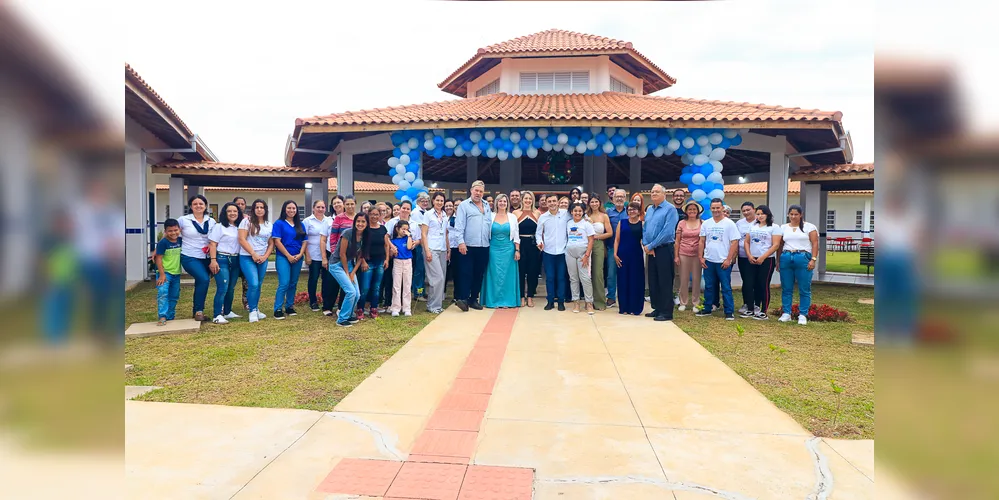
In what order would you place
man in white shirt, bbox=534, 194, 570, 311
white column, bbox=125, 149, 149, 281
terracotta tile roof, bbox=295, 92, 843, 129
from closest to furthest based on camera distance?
man in white shirt, bbox=534, 194, 570, 311 → terracotta tile roof, bbox=295, 92, 843, 129 → white column, bbox=125, 149, 149, 281

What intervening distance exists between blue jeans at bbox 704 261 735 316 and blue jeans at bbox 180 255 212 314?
7039 mm

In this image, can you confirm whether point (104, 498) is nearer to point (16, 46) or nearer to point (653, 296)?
point (16, 46)

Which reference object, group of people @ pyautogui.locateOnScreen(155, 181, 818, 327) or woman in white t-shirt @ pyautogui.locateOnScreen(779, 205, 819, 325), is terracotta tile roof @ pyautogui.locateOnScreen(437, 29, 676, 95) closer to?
group of people @ pyautogui.locateOnScreen(155, 181, 818, 327)

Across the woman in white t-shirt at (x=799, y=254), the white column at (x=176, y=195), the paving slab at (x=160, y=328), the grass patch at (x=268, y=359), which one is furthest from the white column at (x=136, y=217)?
the woman in white t-shirt at (x=799, y=254)

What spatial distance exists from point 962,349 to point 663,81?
17.3 metres

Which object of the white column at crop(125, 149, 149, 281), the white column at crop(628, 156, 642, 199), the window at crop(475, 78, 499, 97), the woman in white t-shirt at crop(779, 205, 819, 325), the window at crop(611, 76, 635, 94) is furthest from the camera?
the white column at crop(628, 156, 642, 199)

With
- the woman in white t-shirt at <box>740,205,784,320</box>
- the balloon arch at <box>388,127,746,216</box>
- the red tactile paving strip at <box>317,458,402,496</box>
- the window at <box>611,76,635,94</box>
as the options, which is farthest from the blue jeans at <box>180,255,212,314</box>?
the window at <box>611,76,635,94</box>

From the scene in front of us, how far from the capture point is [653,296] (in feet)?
25.5

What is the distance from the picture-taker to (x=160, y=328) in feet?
21.5

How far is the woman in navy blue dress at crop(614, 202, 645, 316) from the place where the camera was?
7.77 meters

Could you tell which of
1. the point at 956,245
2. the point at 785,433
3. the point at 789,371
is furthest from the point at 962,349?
the point at 789,371

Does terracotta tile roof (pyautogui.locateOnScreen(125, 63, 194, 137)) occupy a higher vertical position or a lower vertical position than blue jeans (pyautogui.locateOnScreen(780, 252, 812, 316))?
higher

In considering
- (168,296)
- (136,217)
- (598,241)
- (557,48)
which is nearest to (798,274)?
(598,241)

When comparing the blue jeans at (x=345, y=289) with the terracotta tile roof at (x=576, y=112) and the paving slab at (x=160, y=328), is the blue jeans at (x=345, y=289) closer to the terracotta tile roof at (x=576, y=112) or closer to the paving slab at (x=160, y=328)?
the paving slab at (x=160, y=328)
